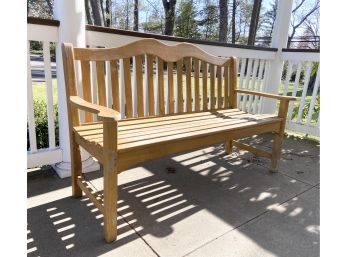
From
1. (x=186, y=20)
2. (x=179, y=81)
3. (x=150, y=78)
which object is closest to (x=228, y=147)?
(x=179, y=81)

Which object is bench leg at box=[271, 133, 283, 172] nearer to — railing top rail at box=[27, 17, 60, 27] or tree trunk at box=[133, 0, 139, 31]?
railing top rail at box=[27, 17, 60, 27]

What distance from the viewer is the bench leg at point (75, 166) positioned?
6.72 feet

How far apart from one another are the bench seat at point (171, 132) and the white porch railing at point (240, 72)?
1.92ft

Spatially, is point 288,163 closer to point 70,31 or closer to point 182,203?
point 182,203

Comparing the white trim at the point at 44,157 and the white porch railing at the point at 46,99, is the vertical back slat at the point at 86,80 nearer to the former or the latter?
the white porch railing at the point at 46,99

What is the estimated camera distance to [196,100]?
2.67 m

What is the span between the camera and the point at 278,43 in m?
3.96

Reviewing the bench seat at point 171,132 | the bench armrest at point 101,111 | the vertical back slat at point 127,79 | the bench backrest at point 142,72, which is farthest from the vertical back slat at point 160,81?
the bench armrest at point 101,111

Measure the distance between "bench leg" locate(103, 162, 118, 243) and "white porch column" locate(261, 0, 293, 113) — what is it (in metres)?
3.05

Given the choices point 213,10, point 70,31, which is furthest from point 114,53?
point 213,10

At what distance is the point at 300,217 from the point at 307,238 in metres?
0.24

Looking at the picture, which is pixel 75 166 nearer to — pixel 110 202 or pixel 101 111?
pixel 110 202

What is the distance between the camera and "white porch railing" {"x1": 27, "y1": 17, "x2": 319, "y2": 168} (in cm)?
228
